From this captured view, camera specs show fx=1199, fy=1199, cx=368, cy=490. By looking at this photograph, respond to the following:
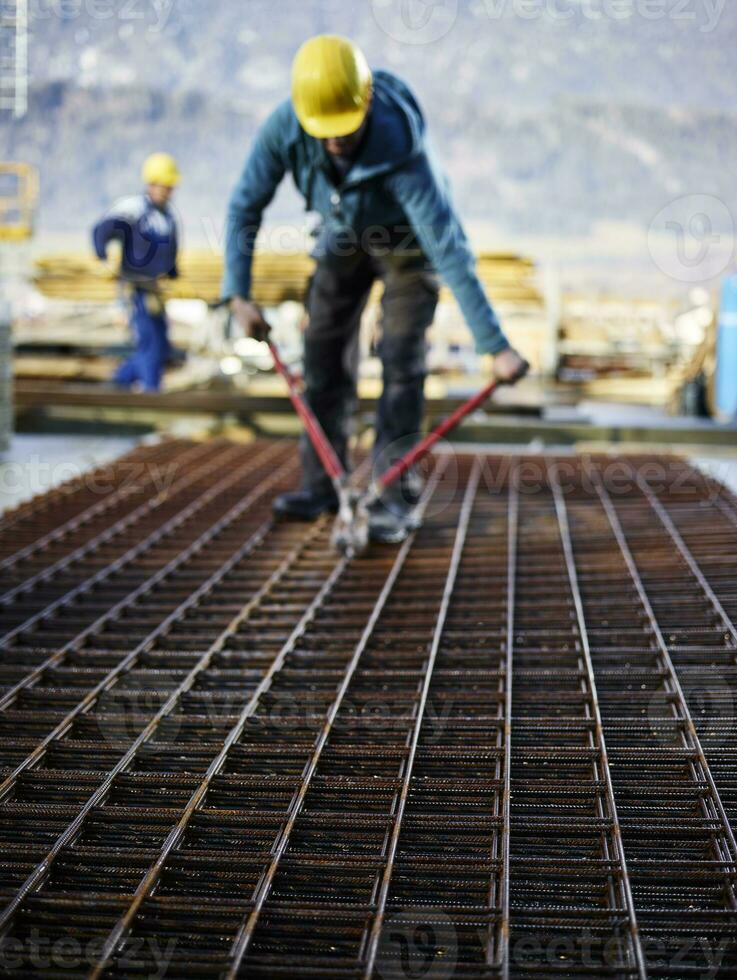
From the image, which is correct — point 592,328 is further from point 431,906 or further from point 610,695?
point 431,906

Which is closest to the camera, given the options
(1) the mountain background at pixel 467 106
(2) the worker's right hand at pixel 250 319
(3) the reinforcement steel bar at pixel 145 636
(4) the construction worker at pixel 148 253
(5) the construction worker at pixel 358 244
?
(3) the reinforcement steel bar at pixel 145 636

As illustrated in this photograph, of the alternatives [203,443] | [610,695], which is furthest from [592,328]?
[610,695]

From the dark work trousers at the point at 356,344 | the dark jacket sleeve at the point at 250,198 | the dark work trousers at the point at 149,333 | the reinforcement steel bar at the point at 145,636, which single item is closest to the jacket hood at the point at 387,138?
the dark jacket sleeve at the point at 250,198

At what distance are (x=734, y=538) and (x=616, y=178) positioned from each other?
2939 centimetres

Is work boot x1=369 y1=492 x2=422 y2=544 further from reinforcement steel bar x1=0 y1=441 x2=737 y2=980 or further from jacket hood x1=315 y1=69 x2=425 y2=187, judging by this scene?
jacket hood x1=315 y1=69 x2=425 y2=187

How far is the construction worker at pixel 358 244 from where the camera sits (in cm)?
368

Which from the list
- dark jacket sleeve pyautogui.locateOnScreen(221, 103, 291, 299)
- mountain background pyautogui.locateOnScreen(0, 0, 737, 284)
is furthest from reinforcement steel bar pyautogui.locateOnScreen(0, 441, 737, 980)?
mountain background pyautogui.locateOnScreen(0, 0, 737, 284)

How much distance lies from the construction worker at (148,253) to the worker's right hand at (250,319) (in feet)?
14.4

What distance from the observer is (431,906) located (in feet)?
6.22

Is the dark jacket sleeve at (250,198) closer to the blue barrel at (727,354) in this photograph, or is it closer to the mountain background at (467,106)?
the blue barrel at (727,354)

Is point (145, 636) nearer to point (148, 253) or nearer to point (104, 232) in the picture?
point (104, 232)

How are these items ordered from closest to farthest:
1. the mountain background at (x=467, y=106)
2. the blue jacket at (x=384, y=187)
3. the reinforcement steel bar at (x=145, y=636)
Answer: the reinforcement steel bar at (x=145, y=636), the blue jacket at (x=384, y=187), the mountain background at (x=467, y=106)

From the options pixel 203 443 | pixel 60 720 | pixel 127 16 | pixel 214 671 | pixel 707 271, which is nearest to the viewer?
pixel 60 720

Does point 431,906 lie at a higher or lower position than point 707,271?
lower
